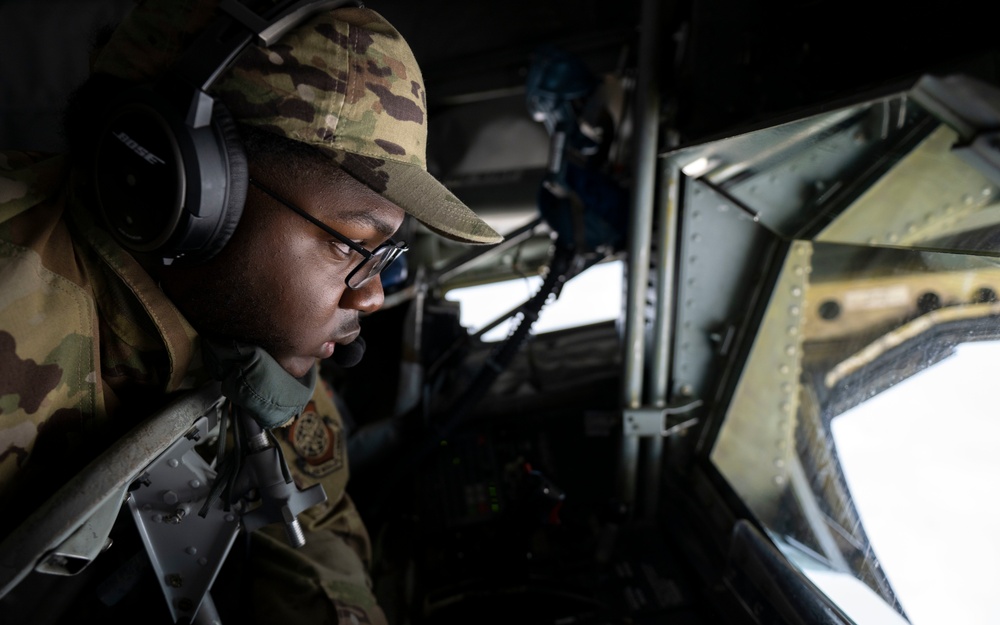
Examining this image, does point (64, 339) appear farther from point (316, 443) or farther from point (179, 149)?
point (316, 443)

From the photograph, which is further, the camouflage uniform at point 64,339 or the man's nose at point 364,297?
the man's nose at point 364,297

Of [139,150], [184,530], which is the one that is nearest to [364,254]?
[139,150]

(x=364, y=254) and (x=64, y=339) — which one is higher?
(x=364, y=254)

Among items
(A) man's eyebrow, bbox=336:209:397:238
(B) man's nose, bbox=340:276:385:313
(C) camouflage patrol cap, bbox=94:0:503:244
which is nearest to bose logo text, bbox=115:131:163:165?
(C) camouflage patrol cap, bbox=94:0:503:244

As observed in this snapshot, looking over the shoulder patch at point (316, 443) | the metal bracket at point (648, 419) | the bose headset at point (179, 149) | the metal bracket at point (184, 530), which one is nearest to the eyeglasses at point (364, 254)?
the bose headset at point (179, 149)

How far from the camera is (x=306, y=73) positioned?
920 mm

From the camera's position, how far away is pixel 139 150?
84 cm

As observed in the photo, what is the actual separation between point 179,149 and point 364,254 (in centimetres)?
32

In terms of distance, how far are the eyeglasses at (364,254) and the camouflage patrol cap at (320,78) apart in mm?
97

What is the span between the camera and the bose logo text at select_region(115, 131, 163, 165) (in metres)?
0.83

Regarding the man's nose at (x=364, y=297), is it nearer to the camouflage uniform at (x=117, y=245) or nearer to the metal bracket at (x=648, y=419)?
the camouflage uniform at (x=117, y=245)

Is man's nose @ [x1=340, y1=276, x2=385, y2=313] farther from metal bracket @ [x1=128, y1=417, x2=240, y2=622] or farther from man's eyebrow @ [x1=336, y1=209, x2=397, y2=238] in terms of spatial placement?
metal bracket @ [x1=128, y1=417, x2=240, y2=622]

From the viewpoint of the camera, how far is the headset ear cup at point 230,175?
879 millimetres

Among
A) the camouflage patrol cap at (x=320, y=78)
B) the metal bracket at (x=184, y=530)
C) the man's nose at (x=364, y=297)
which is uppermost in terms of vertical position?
the camouflage patrol cap at (x=320, y=78)
